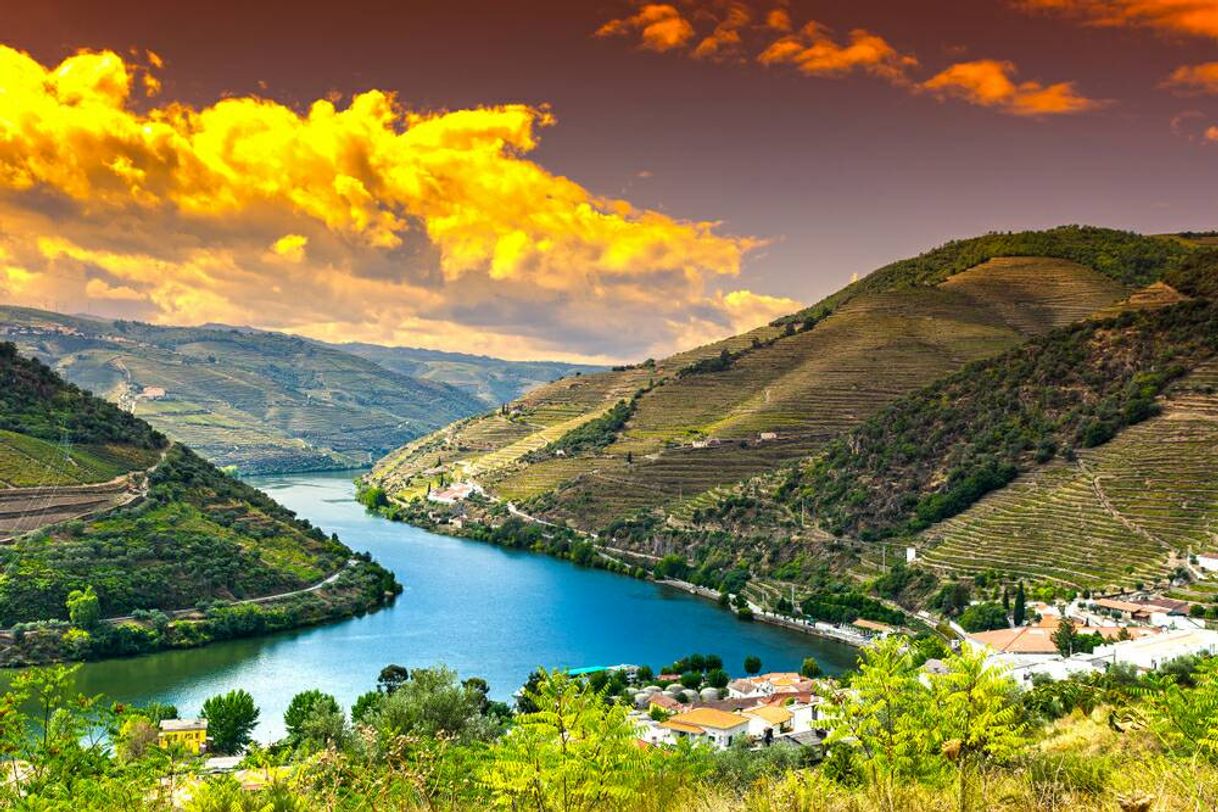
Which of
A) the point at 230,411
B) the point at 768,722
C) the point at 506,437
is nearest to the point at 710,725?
the point at 768,722

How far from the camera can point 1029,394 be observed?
55438mm

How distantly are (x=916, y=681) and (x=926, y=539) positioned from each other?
4498 centimetres

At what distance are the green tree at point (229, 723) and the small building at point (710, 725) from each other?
1444cm

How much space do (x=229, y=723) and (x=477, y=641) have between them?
18.2m

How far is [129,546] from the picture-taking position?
141 feet

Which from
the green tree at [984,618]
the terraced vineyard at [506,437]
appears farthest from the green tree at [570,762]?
the terraced vineyard at [506,437]

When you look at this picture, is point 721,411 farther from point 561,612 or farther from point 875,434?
point 561,612

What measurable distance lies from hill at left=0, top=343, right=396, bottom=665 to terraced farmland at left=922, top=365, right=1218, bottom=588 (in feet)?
120

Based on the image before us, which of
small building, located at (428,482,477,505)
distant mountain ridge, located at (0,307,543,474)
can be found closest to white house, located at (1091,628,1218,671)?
small building, located at (428,482,477,505)

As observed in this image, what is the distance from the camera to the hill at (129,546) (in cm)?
3856

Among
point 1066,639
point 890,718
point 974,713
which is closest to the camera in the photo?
point 974,713

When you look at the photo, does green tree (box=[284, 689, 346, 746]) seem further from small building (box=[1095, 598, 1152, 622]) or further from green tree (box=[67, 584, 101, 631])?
small building (box=[1095, 598, 1152, 622])

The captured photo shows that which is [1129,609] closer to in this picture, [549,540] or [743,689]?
[743,689]

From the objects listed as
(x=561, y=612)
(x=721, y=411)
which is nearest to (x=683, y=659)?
(x=561, y=612)
